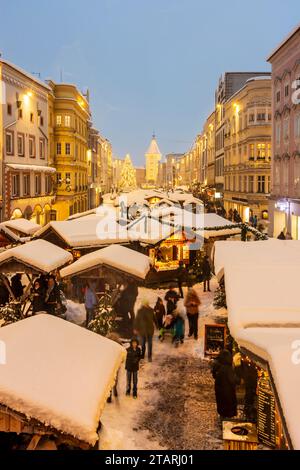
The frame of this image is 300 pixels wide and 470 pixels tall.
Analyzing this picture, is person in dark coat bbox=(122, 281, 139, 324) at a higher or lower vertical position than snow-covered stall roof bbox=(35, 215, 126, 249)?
lower

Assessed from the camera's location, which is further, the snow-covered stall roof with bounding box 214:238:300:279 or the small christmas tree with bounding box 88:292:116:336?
the small christmas tree with bounding box 88:292:116:336

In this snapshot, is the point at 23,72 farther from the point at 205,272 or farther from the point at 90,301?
the point at 90,301

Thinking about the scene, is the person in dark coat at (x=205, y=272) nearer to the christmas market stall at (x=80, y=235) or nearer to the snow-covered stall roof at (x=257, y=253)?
the christmas market stall at (x=80, y=235)

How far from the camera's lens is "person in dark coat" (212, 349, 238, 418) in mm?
10273

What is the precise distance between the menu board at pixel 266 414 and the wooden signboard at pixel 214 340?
176 inches

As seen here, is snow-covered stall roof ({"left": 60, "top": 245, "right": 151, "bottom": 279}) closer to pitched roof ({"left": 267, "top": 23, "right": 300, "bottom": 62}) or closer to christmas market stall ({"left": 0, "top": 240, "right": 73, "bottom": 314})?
christmas market stall ({"left": 0, "top": 240, "right": 73, "bottom": 314})

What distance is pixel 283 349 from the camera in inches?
263

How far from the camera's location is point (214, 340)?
14.2 meters

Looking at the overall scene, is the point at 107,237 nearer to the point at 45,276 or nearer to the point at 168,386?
the point at 45,276

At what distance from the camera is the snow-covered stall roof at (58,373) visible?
5.38m

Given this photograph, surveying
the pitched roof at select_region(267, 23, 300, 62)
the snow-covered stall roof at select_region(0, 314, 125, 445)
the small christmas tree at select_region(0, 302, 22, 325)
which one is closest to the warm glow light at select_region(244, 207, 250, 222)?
the pitched roof at select_region(267, 23, 300, 62)

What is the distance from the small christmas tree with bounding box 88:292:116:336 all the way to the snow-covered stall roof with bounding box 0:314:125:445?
6727mm

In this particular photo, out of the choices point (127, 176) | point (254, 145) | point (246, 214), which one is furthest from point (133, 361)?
point (127, 176)

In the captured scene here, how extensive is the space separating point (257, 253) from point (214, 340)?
2.71 m
